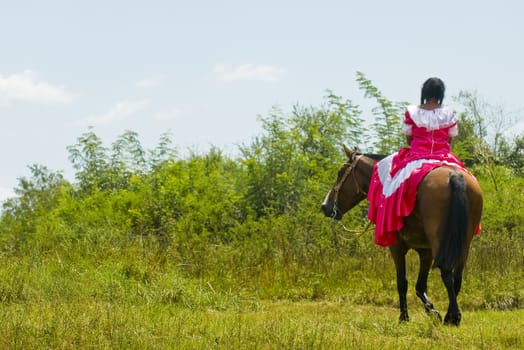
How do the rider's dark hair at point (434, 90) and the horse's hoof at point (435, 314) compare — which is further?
the rider's dark hair at point (434, 90)

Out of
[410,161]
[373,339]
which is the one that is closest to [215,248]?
[410,161]

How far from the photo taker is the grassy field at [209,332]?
6.09 m

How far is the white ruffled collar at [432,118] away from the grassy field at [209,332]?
213 centimetres

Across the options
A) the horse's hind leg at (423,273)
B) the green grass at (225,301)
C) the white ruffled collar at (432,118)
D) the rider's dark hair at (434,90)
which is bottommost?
the green grass at (225,301)

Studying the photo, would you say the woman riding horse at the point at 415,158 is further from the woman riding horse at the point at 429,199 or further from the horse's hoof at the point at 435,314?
the horse's hoof at the point at 435,314

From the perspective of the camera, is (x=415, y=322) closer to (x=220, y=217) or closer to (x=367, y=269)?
(x=367, y=269)

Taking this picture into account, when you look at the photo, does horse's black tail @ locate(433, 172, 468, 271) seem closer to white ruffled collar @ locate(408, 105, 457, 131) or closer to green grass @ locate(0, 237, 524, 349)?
green grass @ locate(0, 237, 524, 349)

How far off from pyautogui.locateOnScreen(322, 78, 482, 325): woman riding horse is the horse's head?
160 millimetres

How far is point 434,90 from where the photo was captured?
8586 millimetres

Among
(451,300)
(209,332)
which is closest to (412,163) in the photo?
(451,300)

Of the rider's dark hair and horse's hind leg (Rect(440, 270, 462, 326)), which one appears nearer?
horse's hind leg (Rect(440, 270, 462, 326))

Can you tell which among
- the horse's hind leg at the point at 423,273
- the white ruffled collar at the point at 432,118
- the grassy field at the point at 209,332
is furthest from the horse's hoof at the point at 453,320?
the white ruffled collar at the point at 432,118

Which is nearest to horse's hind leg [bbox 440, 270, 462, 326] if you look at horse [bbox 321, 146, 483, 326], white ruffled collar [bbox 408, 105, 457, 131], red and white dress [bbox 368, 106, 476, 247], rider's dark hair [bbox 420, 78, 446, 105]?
horse [bbox 321, 146, 483, 326]

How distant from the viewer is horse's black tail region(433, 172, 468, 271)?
7.43 meters
